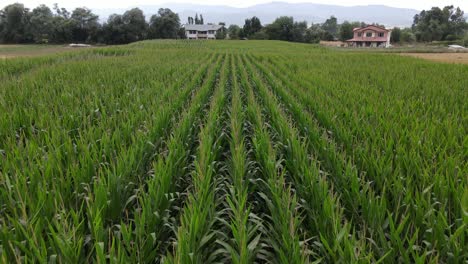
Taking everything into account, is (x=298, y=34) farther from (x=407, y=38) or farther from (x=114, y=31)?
(x=114, y=31)

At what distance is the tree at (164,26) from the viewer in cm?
6044

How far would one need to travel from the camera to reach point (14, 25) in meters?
57.4

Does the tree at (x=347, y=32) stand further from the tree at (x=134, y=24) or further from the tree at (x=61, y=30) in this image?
the tree at (x=61, y=30)

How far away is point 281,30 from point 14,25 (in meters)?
45.7

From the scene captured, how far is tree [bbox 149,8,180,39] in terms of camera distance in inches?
2379

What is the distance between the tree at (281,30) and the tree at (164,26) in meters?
17.5

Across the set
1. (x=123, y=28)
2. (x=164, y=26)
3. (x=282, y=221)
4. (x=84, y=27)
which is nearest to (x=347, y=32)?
(x=164, y=26)

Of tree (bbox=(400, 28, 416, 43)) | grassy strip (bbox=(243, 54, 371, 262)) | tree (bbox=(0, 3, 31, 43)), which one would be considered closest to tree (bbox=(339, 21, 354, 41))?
tree (bbox=(400, 28, 416, 43))

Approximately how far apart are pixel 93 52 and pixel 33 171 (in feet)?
66.2

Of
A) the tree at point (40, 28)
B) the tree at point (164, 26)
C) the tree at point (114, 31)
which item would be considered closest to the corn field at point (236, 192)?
the tree at point (114, 31)

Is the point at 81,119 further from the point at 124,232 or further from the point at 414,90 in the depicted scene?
the point at 414,90

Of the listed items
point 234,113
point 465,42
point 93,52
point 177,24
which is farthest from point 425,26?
point 234,113

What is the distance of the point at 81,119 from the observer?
15.4 feet

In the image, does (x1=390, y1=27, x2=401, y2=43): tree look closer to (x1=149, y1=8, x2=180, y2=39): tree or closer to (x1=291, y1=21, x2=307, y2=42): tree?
(x1=291, y1=21, x2=307, y2=42): tree
